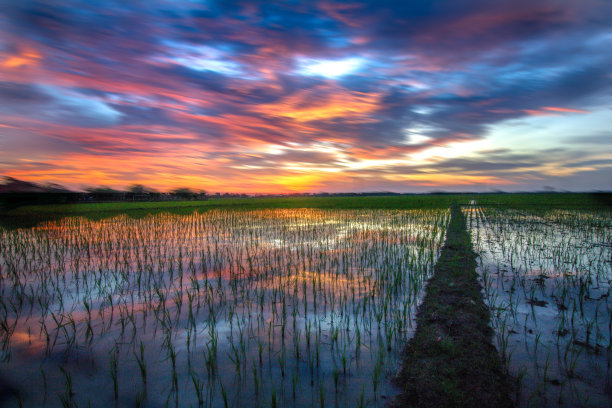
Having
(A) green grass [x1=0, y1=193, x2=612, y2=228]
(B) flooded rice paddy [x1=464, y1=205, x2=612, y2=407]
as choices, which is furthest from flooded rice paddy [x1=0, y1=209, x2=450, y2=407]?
(A) green grass [x1=0, y1=193, x2=612, y2=228]

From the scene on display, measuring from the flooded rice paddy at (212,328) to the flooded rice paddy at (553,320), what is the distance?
3.7 inches

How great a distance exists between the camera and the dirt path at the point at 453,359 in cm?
245

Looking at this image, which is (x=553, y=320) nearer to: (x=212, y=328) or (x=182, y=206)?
(x=212, y=328)

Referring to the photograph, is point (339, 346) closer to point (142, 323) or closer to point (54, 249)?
point (142, 323)

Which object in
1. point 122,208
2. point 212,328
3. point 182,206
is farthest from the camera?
point 182,206

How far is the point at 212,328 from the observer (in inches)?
151

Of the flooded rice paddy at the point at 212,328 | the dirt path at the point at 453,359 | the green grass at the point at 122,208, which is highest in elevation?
the green grass at the point at 122,208

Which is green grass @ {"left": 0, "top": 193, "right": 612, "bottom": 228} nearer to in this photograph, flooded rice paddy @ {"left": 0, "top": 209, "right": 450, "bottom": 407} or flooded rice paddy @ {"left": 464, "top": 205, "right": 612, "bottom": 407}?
flooded rice paddy @ {"left": 0, "top": 209, "right": 450, "bottom": 407}

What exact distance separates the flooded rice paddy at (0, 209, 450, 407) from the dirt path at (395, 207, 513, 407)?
0.21 m

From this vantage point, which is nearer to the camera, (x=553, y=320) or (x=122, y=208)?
(x=553, y=320)

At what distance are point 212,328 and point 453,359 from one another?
9.68 ft

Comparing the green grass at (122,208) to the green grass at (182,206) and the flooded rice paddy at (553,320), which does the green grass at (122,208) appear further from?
the flooded rice paddy at (553,320)

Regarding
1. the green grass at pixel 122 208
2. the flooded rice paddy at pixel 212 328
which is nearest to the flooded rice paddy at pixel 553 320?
the flooded rice paddy at pixel 212 328

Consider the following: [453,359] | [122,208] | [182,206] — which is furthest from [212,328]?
[182,206]
